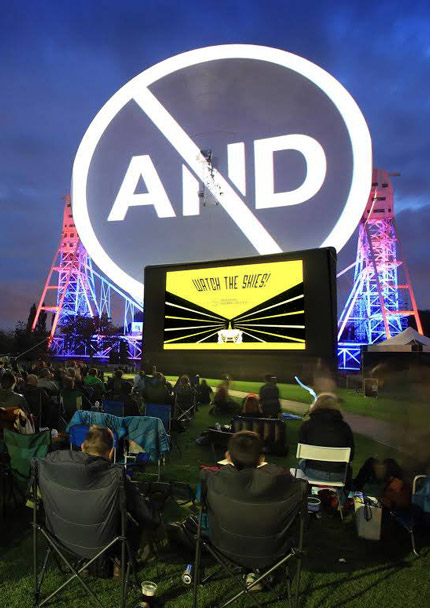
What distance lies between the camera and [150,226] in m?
9.50

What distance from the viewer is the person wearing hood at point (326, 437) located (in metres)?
3.84

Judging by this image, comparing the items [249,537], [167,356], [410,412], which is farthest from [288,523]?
[167,356]

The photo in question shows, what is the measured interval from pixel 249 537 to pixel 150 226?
816 centimetres

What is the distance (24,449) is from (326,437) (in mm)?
2841

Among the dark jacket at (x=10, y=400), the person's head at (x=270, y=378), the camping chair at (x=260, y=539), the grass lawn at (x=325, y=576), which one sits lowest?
the grass lawn at (x=325, y=576)

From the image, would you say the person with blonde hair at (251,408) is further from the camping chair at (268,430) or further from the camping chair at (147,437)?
the camping chair at (147,437)

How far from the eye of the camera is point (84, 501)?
7.29 feet

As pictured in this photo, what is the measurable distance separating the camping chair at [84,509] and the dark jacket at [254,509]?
530mm

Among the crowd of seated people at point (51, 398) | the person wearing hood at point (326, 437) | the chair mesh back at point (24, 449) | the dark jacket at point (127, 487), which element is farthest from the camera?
the crowd of seated people at point (51, 398)

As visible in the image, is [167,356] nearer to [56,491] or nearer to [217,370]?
[217,370]

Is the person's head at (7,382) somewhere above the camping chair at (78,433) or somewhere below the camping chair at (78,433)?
above

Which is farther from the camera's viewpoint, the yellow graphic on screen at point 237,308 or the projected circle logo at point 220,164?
the projected circle logo at point 220,164

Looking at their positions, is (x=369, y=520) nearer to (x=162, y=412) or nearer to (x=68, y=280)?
(x=162, y=412)

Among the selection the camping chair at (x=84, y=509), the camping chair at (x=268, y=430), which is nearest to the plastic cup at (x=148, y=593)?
the camping chair at (x=84, y=509)
